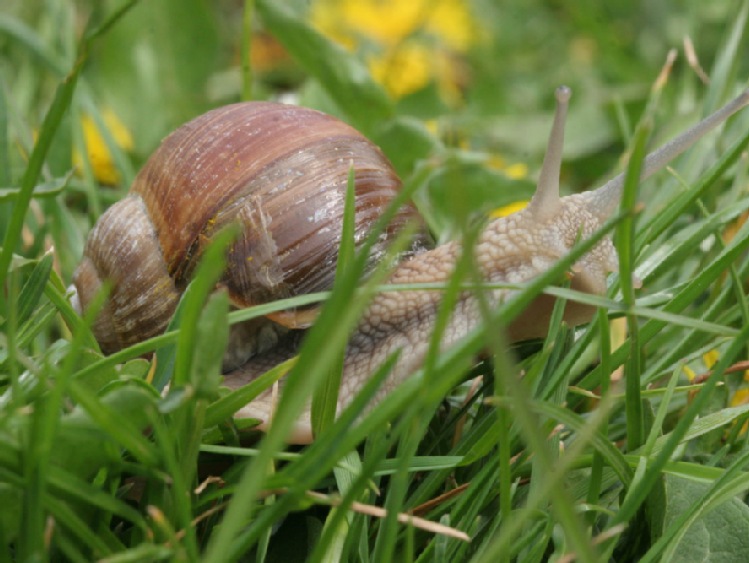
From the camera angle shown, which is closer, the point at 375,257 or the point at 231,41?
the point at 375,257

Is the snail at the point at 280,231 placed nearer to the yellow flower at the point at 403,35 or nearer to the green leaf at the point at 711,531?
the green leaf at the point at 711,531

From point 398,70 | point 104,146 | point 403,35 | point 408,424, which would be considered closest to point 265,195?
point 408,424

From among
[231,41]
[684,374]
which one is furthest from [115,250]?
[231,41]

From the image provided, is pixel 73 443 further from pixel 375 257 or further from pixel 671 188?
pixel 671 188

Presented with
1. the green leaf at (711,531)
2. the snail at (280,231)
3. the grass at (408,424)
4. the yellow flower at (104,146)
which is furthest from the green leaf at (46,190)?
the green leaf at (711,531)

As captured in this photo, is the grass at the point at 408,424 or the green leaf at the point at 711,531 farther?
the green leaf at the point at 711,531

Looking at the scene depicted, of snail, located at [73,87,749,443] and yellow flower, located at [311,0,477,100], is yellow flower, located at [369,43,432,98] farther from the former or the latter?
snail, located at [73,87,749,443]
